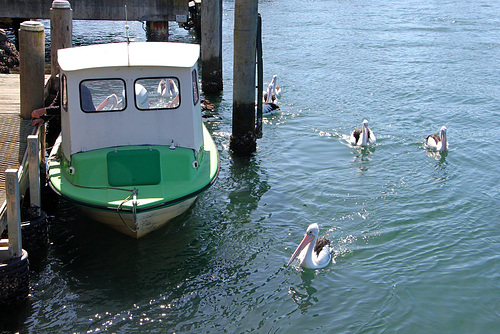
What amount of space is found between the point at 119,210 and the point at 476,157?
31.9 feet

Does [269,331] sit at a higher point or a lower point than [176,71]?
lower

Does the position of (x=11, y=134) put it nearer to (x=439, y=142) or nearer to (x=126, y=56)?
(x=126, y=56)

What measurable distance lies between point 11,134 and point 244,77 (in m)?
5.15

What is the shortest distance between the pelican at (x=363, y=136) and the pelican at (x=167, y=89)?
6.28 m

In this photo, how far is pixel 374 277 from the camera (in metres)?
9.52

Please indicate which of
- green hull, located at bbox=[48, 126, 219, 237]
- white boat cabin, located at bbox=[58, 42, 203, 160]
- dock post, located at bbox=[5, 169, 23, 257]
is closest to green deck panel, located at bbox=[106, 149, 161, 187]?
green hull, located at bbox=[48, 126, 219, 237]

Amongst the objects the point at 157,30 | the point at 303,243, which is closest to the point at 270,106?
the point at 157,30

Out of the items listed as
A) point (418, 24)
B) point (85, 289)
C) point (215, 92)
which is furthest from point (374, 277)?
point (418, 24)

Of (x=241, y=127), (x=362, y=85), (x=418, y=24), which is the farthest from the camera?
(x=418, y=24)

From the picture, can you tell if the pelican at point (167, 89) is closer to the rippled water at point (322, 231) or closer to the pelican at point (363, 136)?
the rippled water at point (322, 231)

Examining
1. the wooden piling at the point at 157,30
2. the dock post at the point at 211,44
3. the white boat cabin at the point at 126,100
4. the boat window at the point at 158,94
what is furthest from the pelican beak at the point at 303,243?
the wooden piling at the point at 157,30

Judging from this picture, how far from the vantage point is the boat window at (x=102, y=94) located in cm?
1004

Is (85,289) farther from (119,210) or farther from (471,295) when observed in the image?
(471,295)

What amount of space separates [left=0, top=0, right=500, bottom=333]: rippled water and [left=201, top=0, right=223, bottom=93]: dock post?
0.78m
